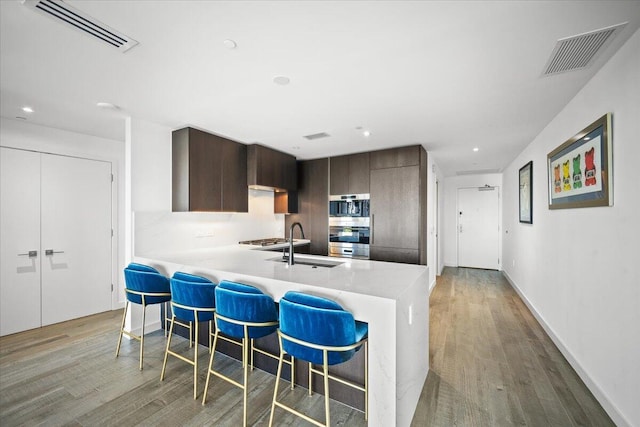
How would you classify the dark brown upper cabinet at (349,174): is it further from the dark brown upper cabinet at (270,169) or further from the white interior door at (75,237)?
the white interior door at (75,237)

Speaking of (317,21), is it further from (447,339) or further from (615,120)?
(447,339)

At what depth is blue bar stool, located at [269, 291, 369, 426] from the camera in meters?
1.43

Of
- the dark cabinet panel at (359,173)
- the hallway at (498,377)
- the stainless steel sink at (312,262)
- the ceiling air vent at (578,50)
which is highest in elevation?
the ceiling air vent at (578,50)

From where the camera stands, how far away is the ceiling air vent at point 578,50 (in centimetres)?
159

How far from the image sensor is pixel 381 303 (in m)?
1.53

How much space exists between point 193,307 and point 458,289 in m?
4.71

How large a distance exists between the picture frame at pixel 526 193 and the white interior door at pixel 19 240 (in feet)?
21.3

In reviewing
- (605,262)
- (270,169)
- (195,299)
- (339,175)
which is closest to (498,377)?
(605,262)

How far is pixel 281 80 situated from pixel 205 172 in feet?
6.31

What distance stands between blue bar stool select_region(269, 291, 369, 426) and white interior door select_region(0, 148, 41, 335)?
3.57 metres

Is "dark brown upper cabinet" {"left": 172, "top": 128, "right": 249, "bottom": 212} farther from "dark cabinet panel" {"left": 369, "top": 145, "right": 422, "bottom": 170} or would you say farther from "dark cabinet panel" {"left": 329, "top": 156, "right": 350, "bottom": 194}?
"dark cabinet panel" {"left": 369, "top": 145, "right": 422, "bottom": 170}

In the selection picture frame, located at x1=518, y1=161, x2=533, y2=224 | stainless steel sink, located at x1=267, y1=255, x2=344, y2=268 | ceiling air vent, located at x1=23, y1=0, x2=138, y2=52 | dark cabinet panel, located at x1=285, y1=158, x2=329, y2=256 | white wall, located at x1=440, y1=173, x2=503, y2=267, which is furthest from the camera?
white wall, located at x1=440, y1=173, x2=503, y2=267

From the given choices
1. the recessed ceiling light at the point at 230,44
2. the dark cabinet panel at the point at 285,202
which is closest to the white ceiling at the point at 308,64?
the recessed ceiling light at the point at 230,44

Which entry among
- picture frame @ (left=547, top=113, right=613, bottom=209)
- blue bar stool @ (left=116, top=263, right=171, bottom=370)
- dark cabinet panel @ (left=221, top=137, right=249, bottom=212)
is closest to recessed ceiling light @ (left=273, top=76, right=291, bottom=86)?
dark cabinet panel @ (left=221, top=137, right=249, bottom=212)
